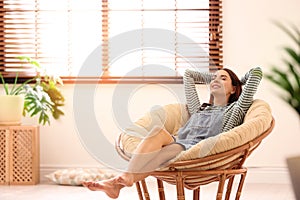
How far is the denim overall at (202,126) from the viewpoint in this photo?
3.58m

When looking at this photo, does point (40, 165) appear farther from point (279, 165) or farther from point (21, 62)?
point (279, 165)

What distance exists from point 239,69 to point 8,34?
188 centimetres

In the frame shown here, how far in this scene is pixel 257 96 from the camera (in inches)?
205

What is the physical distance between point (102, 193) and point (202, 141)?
1.56 metres

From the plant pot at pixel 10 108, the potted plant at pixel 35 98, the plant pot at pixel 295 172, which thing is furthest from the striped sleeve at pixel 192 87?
the plant pot at pixel 295 172

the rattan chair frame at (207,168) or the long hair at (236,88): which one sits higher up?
the long hair at (236,88)

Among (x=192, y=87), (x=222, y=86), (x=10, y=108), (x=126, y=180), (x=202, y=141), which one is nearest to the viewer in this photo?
(x=126, y=180)

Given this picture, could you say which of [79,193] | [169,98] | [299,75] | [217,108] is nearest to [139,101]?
[169,98]

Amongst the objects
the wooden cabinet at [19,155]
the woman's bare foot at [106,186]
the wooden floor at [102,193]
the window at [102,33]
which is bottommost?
the wooden floor at [102,193]

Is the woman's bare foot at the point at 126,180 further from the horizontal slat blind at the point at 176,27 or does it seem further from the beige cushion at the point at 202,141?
the horizontal slat blind at the point at 176,27

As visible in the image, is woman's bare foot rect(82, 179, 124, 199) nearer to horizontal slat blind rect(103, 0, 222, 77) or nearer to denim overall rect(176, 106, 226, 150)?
denim overall rect(176, 106, 226, 150)

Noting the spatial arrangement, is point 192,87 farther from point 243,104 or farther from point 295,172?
point 295,172

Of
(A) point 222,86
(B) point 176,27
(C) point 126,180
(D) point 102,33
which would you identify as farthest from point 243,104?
(D) point 102,33

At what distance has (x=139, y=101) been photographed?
5324 millimetres
